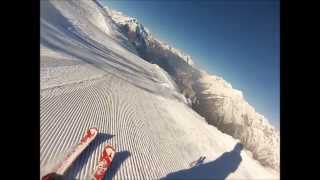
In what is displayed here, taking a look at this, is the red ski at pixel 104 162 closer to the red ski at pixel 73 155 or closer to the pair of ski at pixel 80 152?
the pair of ski at pixel 80 152

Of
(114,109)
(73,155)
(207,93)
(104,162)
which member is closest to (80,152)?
(73,155)

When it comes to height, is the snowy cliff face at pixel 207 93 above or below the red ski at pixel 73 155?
above

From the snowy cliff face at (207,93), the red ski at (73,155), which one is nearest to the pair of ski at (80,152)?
the red ski at (73,155)

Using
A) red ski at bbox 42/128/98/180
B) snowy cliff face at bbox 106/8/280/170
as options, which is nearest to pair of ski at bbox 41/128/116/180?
red ski at bbox 42/128/98/180

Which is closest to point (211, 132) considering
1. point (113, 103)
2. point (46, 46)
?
point (113, 103)

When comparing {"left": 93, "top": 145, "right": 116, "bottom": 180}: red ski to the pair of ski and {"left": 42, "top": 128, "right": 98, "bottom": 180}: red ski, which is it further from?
{"left": 42, "top": 128, "right": 98, "bottom": 180}: red ski
